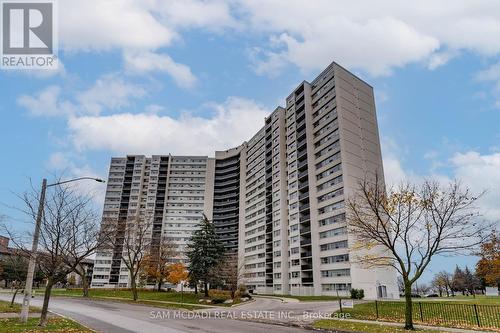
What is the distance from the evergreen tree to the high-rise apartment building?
12.7 meters

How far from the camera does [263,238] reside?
87625 mm

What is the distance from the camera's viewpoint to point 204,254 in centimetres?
4638

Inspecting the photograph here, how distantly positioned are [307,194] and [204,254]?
3203 cm

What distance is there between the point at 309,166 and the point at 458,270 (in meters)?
67.0

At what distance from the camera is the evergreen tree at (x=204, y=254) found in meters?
45.2

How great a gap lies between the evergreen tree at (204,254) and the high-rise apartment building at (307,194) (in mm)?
12744

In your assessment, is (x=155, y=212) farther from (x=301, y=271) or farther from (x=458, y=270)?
(x=458, y=270)

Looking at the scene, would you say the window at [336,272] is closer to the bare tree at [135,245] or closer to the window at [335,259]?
the window at [335,259]

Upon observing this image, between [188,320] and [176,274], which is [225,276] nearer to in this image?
[176,274]

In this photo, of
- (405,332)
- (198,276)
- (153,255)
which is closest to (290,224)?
(153,255)

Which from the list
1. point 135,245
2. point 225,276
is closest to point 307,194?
point 225,276

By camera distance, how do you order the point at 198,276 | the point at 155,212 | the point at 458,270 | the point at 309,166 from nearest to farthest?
the point at 198,276, the point at 309,166, the point at 458,270, the point at 155,212

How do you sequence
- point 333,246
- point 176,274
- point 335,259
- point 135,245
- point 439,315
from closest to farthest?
point 439,315 → point 135,245 → point 335,259 → point 333,246 → point 176,274

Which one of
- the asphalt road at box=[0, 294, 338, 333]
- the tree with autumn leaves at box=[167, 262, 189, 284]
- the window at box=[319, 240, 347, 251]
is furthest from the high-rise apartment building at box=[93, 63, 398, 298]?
the asphalt road at box=[0, 294, 338, 333]
